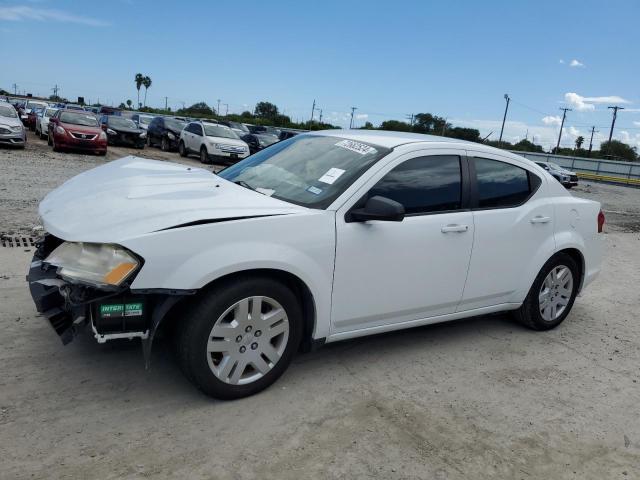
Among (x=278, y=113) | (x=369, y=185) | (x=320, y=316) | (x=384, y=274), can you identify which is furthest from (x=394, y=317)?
(x=278, y=113)

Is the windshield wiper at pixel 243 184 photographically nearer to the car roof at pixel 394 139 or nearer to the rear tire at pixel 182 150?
the car roof at pixel 394 139

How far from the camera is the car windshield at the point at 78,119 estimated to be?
18.6 metres

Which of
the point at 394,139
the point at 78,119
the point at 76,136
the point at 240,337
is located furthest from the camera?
the point at 78,119

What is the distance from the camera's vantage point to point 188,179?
386 centimetres

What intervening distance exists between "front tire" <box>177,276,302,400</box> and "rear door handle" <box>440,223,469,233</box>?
1.27 metres

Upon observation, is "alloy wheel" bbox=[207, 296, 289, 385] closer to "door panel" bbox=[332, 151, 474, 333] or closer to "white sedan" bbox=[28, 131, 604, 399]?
"white sedan" bbox=[28, 131, 604, 399]

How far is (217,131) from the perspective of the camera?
69.3 ft

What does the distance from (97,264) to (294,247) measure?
1092 millimetres

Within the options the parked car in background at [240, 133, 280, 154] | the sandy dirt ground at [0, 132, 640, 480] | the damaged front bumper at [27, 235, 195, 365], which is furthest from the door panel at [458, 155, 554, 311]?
the parked car in background at [240, 133, 280, 154]

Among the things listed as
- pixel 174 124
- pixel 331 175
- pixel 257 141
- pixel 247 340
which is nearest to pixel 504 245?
pixel 331 175

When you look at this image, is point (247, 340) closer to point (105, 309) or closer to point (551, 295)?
point (105, 309)

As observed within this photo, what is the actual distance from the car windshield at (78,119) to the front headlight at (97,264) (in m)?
17.5

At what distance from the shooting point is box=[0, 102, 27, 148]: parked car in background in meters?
16.4

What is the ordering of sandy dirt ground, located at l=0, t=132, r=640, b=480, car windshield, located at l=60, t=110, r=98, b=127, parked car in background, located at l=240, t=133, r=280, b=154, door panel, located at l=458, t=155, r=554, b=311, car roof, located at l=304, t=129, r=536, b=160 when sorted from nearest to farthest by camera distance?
sandy dirt ground, located at l=0, t=132, r=640, b=480, car roof, located at l=304, t=129, r=536, b=160, door panel, located at l=458, t=155, r=554, b=311, car windshield, located at l=60, t=110, r=98, b=127, parked car in background, located at l=240, t=133, r=280, b=154
